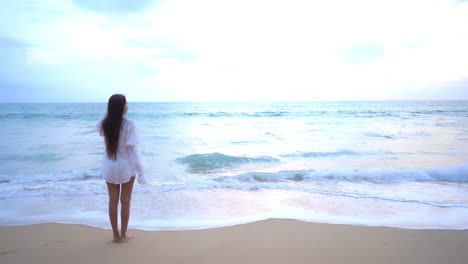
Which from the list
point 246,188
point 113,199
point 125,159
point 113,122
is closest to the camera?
point 113,122

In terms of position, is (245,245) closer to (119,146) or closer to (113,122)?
(119,146)

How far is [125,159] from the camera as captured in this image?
292cm

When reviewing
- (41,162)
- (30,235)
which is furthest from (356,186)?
(41,162)

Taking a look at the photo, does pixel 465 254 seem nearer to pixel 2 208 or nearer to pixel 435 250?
pixel 435 250

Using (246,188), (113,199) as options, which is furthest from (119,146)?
(246,188)

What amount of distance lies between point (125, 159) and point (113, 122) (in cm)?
43

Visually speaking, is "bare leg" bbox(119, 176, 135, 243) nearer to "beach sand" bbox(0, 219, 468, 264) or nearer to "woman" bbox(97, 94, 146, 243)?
"woman" bbox(97, 94, 146, 243)

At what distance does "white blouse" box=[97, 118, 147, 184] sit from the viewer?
2.85 m

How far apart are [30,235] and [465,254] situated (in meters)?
5.42

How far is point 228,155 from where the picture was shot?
9.62 metres

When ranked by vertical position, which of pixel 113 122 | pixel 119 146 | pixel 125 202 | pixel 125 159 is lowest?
pixel 125 202

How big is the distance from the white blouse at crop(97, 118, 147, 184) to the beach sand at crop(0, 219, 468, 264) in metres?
0.92

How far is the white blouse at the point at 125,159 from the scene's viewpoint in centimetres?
285

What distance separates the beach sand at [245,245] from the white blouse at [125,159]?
3.02 feet
